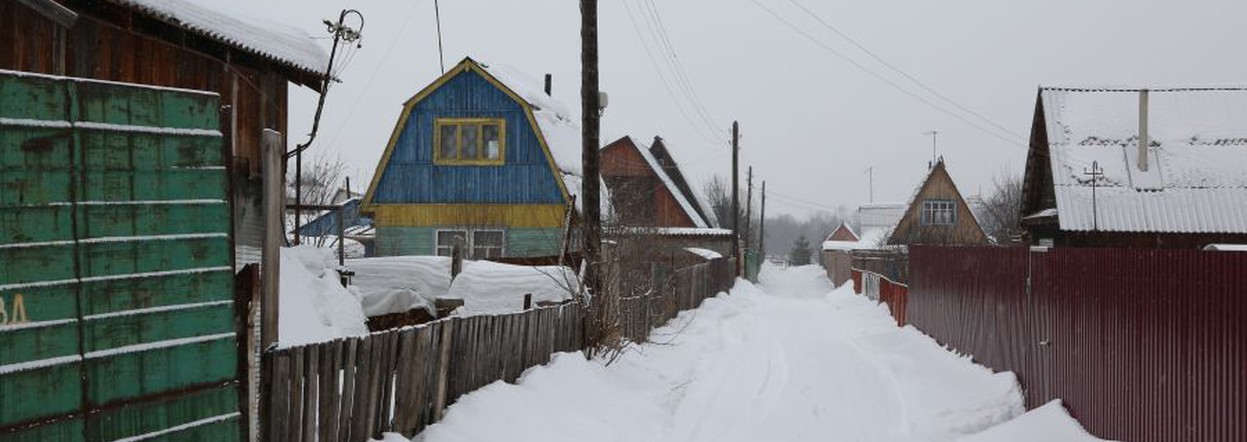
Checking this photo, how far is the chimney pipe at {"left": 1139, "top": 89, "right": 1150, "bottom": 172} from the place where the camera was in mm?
25219

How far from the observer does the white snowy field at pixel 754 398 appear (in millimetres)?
8867

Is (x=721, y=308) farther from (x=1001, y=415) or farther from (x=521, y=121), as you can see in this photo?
(x=1001, y=415)

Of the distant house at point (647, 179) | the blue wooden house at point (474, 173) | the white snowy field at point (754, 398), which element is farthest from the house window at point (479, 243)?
the distant house at point (647, 179)

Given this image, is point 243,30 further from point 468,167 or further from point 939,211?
point 939,211

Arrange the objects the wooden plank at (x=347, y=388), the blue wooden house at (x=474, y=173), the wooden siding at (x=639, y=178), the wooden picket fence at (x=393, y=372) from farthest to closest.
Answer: the wooden siding at (x=639, y=178)
the blue wooden house at (x=474, y=173)
the wooden plank at (x=347, y=388)
the wooden picket fence at (x=393, y=372)

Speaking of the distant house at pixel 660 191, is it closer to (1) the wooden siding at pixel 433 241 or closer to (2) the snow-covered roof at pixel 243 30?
(1) the wooden siding at pixel 433 241

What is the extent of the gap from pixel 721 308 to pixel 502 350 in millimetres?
18356

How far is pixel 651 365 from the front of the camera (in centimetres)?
1403

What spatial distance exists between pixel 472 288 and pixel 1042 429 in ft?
28.6

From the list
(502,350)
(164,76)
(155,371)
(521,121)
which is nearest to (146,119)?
(155,371)

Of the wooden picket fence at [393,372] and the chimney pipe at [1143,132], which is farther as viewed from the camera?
the chimney pipe at [1143,132]

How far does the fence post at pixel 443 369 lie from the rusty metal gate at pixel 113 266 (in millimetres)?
2809

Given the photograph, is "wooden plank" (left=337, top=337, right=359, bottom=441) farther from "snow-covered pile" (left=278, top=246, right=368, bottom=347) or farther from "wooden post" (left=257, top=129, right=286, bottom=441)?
"snow-covered pile" (left=278, top=246, right=368, bottom=347)

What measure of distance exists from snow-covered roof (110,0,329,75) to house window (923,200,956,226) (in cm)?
4607
